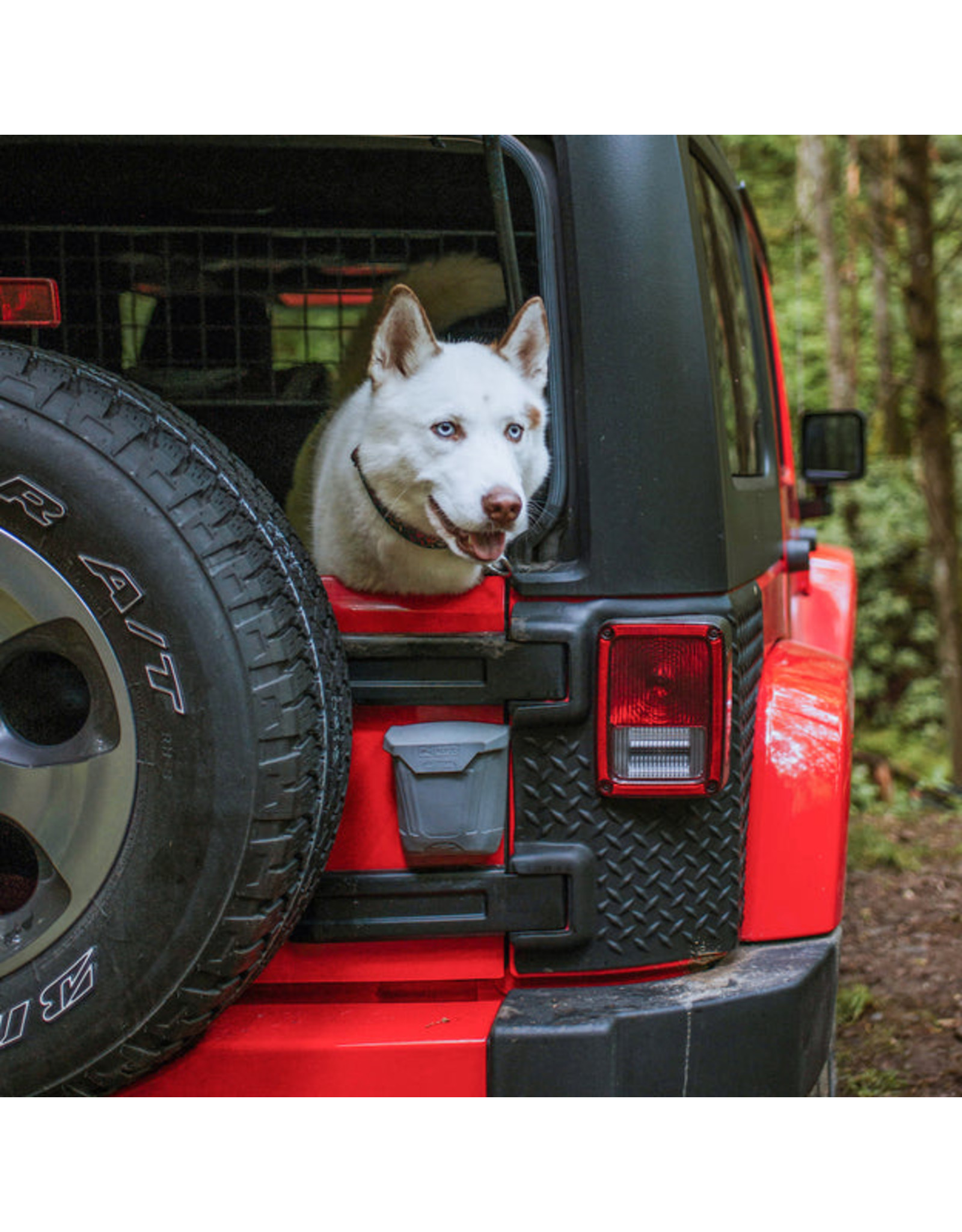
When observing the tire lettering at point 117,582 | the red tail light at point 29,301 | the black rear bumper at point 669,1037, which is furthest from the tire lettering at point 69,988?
the red tail light at point 29,301

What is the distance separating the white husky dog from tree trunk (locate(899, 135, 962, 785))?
680 centimetres

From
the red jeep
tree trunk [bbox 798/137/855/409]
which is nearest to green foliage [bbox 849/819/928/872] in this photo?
the red jeep

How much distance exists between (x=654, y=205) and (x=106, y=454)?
1014 mm

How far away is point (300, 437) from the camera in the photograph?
7.68 feet

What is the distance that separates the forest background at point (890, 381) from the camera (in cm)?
815

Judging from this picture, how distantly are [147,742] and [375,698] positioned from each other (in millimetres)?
433

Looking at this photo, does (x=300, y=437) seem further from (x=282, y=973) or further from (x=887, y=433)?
(x=887, y=433)

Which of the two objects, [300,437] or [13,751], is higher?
[300,437]

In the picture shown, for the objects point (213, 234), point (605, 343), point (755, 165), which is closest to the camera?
point (605, 343)

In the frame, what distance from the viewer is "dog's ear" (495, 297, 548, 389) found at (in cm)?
200

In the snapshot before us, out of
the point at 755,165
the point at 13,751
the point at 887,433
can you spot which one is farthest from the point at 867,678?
the point at 13,751

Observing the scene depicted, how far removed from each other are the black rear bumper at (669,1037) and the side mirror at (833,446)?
2.71 metres

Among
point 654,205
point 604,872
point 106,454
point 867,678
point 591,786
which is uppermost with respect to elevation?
point 654,205

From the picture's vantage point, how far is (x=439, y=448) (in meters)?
2.03
